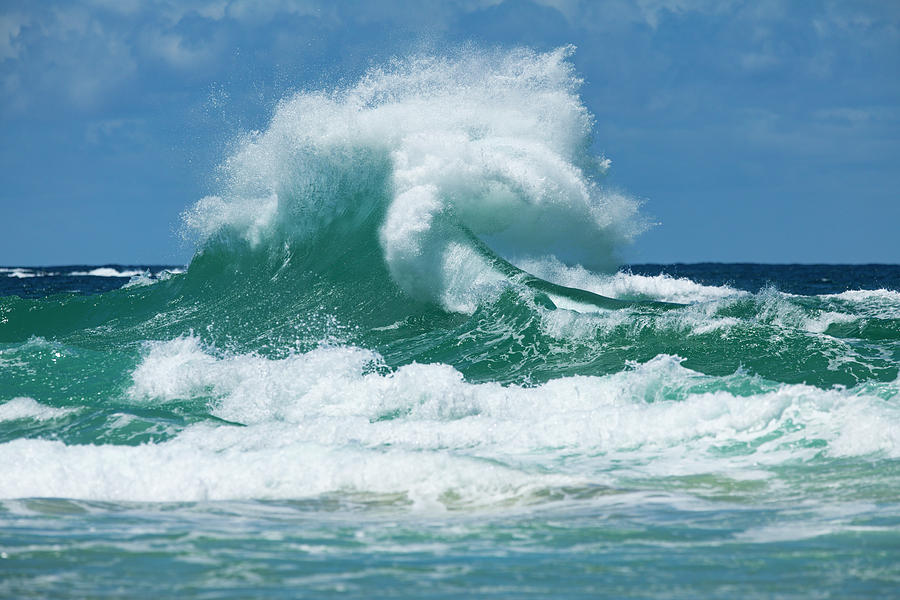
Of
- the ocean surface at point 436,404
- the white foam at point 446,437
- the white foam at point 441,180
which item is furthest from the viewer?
the white foam at point 441,180

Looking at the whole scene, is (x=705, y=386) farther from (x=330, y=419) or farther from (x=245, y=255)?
(x=245, y=255)

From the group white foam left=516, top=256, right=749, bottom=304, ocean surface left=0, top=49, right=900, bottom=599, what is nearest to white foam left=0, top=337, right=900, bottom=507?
ocean surface left=0, top=49, right=900, bottom=599

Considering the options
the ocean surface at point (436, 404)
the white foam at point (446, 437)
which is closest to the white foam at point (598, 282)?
the ocean surface at point (436, 404)

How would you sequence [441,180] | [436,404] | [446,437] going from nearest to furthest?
[446,437] → [436,404] → [441,180]

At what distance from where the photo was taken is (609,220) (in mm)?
18344

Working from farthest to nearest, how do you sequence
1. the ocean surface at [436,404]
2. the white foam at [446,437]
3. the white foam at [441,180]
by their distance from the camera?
the white foam at [441,180], the white foam at [446,437], the ocean surface at [436,404]

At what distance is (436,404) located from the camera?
895 cm

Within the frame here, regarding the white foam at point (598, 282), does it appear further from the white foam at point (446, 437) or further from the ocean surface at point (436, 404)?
the white foam at point (446, 437)

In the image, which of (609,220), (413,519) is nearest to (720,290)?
→ (609,220)

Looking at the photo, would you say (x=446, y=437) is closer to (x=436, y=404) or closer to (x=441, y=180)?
(x=436, y=404)

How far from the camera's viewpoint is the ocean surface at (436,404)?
184 inches

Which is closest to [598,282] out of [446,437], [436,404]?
[436,404]

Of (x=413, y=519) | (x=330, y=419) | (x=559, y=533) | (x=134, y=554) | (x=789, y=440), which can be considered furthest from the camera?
(x=330, y=419)

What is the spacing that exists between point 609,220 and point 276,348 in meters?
7.35
